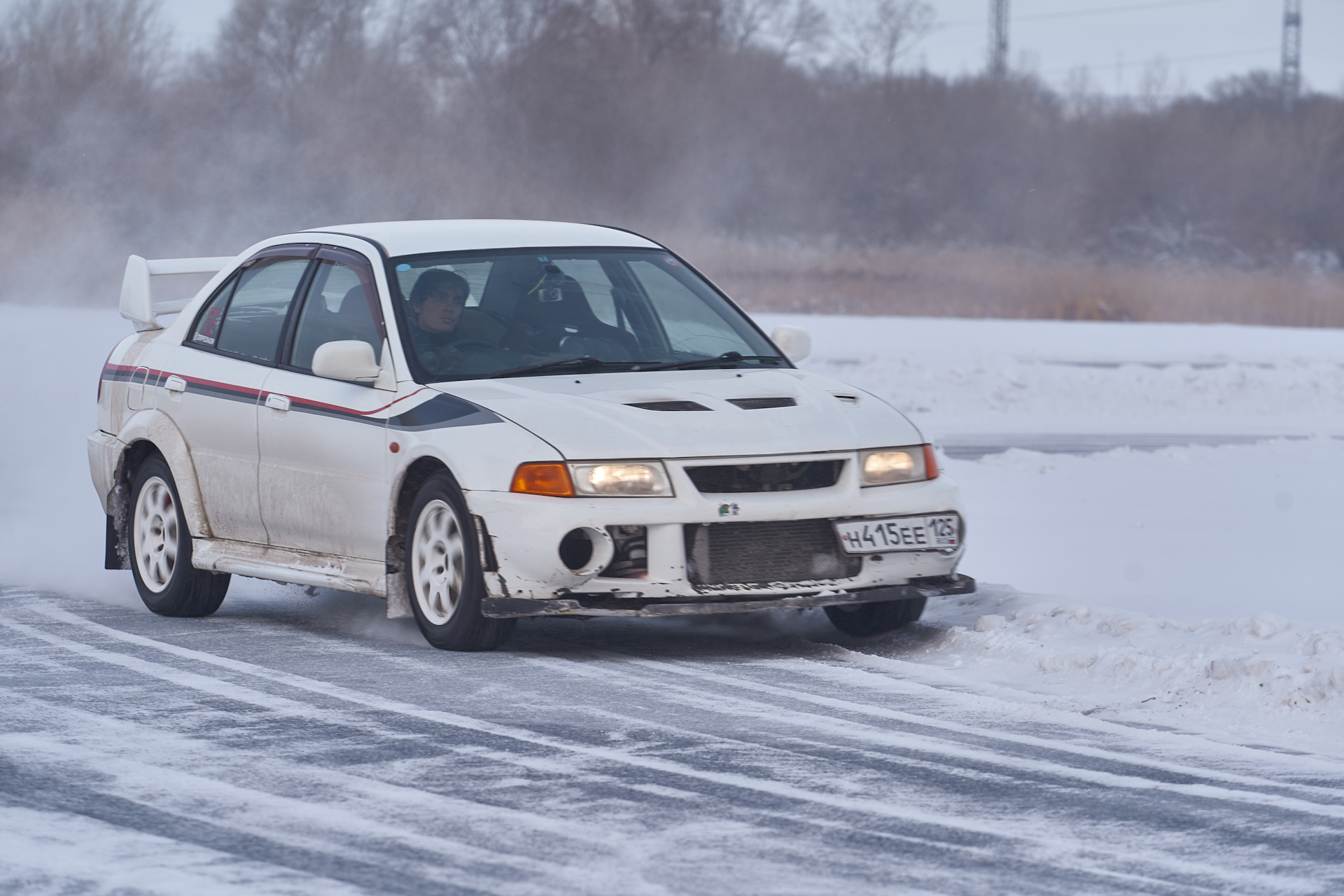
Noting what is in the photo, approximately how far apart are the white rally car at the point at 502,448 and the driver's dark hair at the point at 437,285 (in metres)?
0.01

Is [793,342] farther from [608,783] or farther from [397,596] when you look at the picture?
[608,783]

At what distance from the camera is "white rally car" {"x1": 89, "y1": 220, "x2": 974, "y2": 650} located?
6715 millimetres

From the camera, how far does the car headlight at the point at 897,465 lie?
278 inches

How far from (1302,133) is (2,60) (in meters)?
23.5

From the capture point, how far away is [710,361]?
307 inches

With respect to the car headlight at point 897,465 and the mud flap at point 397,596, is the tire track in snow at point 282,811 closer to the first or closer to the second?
the mud flap at point 397,596

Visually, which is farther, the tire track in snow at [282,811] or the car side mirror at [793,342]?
the car side mirror at [793,342]

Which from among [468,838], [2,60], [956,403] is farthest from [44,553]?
[2,60]

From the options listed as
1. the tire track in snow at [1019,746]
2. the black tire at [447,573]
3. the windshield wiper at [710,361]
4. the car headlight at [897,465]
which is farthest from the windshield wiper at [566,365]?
the tire track in snow at [1019,746]

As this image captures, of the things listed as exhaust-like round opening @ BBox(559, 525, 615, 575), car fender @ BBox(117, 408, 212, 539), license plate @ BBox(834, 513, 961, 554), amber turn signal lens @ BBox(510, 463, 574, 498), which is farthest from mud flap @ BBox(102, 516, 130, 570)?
license plate @ BBox(834, 513, 961, 554)

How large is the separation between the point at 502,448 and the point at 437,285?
3.81 ft

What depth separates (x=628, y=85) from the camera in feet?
140

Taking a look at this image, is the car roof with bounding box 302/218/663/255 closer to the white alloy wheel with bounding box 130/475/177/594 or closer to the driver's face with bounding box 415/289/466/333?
the driver's face with bounding box 415/289/466/333

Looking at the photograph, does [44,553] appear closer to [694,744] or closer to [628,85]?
[694,744]
